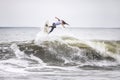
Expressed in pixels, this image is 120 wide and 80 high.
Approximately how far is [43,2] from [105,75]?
1.11m

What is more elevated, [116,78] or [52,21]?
[52,21]

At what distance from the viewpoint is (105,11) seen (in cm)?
321

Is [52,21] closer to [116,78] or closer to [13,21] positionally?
[13,21]

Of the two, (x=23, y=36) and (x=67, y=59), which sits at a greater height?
(x=23, y=36)

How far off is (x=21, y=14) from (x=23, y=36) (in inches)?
10.6

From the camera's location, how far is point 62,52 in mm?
3146

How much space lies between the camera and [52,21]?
A: 3.11 metres

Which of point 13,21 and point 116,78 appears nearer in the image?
point 116,78

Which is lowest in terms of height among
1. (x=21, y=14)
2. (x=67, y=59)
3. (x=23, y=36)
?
(x=67, y=59)

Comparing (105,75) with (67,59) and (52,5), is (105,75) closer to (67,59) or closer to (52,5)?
(67,59)

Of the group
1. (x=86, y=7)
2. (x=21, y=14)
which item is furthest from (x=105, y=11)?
(x=21, y=14)

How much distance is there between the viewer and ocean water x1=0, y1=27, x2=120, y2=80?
3.03 metres

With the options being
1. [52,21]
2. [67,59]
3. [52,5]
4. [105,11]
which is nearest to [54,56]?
[67,59]

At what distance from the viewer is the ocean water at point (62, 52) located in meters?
3.03
